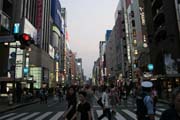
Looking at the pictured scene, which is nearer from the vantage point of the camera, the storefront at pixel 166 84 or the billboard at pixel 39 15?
the storefront at pixel 166 84

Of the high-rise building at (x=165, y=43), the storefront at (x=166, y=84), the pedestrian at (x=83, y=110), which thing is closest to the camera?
the pedestrian at (x=83, y=110)

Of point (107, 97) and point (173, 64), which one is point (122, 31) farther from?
point (107, 97)

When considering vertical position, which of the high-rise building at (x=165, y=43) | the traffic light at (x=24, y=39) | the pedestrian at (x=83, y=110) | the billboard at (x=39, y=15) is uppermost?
the billboard at (x=39, y=15)

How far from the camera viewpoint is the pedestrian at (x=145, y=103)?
19.1 ft

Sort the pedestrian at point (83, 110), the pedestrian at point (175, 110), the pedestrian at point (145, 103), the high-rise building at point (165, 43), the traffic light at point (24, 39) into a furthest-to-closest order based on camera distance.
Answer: the high-rise building at point (165, 43)
the traffic light at point (24, 39)
the pedestrian at point (83, 110)
the pedestrian at point (145, 103)
the pedestrian at point (175, 110)

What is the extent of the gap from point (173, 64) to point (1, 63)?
90.8 ft

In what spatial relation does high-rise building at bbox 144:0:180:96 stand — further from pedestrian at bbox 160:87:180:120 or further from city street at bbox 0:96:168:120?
pedestrian at bbox 160:87:180:120

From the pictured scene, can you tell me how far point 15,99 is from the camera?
31.7m

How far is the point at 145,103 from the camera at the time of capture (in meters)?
5.99

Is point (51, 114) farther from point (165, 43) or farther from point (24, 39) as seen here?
point (165, 43)

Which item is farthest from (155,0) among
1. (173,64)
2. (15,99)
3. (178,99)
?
(178,99)

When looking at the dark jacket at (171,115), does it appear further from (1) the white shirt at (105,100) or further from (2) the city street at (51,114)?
(2) the city street at (51,114)

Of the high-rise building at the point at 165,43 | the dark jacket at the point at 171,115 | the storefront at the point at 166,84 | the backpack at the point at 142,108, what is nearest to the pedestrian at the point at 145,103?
the backpack at the point at 142,108

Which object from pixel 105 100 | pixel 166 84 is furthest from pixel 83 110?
pixel 166 84
